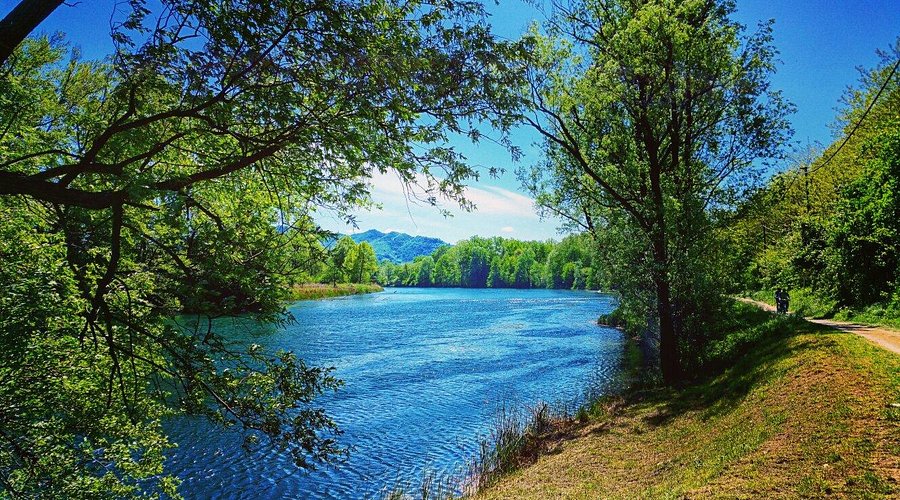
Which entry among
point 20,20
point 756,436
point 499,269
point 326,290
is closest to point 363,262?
point 326,290

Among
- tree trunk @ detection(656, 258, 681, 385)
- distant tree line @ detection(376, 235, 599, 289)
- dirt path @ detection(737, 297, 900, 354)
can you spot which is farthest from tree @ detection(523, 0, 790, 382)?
distant tree line @ detection(376, 235, 599, 289)

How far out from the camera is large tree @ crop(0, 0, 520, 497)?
4.58 meters

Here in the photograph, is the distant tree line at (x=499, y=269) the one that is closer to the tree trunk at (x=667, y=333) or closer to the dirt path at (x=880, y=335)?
the dirt path at (x=880, y=335)

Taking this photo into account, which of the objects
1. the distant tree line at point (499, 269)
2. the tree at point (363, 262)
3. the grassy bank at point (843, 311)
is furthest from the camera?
the distant tree line at point (499, 269)

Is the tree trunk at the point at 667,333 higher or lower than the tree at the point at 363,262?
lower

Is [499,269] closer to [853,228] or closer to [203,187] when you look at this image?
[853,228]

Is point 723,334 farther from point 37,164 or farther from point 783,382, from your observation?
point 37,164

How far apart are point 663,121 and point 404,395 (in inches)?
634

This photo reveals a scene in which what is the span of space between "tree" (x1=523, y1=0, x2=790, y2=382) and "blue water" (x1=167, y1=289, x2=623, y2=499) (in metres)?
4.08

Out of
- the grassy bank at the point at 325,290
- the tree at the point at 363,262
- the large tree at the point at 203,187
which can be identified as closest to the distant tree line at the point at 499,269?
the tree at the point at 363,262

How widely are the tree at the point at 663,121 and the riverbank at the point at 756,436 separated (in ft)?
12.9

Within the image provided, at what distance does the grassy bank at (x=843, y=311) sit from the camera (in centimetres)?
1839

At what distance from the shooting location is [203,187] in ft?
22.8

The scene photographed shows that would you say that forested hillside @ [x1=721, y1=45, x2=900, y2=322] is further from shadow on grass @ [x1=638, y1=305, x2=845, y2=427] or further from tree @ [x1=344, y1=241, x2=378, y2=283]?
tree @ [x1=344, y1=241, x2=378, y2=283]
